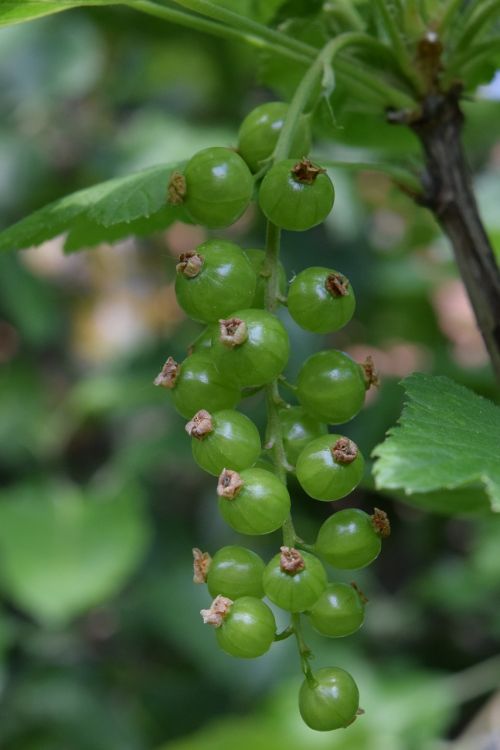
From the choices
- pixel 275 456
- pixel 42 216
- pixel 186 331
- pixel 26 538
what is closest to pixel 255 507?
pixel 275 456

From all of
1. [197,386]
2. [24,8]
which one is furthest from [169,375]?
[24,8]

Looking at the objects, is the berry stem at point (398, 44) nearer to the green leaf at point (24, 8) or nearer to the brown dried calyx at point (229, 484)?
the green leaf at point (24, 8)

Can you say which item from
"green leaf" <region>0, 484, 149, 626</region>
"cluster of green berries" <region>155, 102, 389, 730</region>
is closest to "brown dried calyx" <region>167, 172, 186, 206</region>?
"cluster of green berries" <region>155, 102, 389, 730</region>

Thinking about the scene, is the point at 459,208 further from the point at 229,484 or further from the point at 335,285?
the point at 229,484

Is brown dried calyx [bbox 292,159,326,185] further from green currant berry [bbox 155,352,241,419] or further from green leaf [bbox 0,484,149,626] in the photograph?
green leaf [bbox 0,484,149,626]

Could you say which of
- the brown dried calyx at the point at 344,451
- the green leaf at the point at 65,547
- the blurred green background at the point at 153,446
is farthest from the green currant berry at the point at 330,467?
the green leaf at the point at 65,547

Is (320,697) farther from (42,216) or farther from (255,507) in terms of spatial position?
(42,216)
